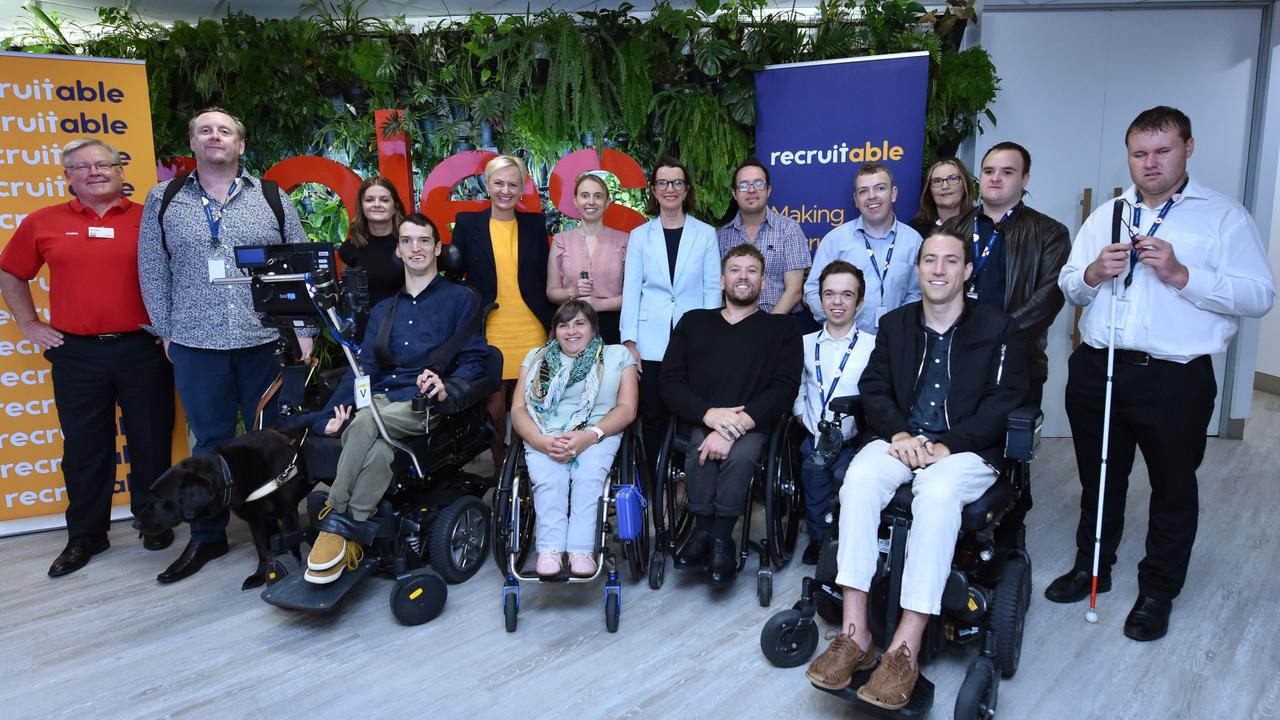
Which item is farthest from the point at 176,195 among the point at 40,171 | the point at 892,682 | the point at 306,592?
the point at 892,682

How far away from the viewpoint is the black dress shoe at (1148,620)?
98.7 inches

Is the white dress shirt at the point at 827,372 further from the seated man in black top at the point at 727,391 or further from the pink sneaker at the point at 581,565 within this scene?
the pink sneaker at the point at 581,565

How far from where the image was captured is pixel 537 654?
8.18 ft

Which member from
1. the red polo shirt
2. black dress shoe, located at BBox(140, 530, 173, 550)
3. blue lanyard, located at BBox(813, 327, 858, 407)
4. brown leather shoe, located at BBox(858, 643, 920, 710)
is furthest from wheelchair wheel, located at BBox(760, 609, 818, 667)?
the red polo shirt

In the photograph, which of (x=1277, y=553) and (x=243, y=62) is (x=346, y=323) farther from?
(x=1277, y=553)

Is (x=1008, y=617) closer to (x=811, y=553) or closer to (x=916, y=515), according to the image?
(x=916, y=515)

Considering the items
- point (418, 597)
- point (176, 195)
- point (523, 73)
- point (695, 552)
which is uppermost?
point (523, 73)

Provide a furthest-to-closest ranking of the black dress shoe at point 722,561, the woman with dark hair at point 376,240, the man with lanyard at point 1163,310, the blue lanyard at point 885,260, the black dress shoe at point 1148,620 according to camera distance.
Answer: the woman with dark hair at point 376,240
the blue lanyard at point 885,260
the black dress shoe at point 722,561
the black dress shoe at point 1148,620
the man with lanyard at point 1163,310

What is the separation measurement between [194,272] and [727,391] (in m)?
2.24

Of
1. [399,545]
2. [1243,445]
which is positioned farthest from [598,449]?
[1243,445]

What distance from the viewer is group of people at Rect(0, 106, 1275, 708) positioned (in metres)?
2.42

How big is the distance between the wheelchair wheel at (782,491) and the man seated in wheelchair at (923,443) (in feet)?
1.07

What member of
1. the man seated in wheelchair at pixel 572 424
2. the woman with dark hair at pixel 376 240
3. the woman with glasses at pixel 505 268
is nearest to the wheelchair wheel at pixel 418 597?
the man seated in wheelchair at pixel 572 424

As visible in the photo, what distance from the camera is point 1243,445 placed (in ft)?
15.6
